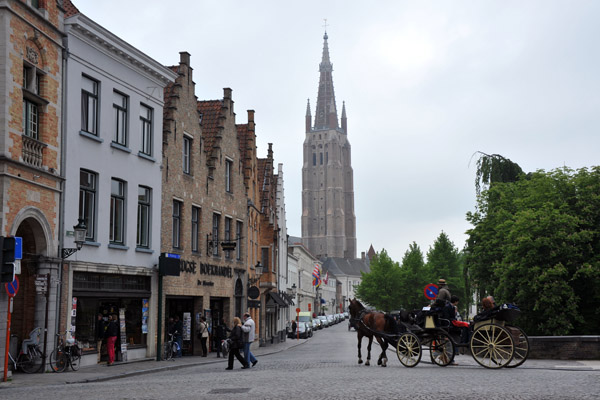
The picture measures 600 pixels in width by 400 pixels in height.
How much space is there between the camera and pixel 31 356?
65.5 ft

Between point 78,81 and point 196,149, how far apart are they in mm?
9385

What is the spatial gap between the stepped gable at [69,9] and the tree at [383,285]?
75334 mm

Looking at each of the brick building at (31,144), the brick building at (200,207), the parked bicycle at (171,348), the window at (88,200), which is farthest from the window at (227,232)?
the brick building at (31,144)

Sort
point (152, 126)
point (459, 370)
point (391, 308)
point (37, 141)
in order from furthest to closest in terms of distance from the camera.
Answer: point (391, 308), point (152, 126), point (37, 141), point (459, 370)

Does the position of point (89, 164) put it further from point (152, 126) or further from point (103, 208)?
point (152, 126)

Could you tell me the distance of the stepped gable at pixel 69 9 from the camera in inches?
896

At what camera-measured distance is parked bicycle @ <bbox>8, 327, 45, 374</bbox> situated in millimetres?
19766

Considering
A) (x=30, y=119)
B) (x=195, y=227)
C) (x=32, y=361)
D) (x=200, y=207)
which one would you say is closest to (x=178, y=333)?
(x=195, y=227)

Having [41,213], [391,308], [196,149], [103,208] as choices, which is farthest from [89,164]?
[391,308]

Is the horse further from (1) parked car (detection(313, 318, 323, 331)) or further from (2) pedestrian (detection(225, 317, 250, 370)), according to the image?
(1) parked car (detection(313, 318, 323, 331))

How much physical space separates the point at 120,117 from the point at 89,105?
2.07m

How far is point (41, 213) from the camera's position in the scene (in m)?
20.4

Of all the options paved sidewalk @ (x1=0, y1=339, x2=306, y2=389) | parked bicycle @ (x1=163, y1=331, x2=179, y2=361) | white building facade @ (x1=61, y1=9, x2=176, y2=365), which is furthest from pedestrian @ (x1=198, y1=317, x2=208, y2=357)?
white building facade @ (x1=61, y1=9, x2=176, y2=365)

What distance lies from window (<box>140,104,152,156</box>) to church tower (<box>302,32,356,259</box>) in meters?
150
